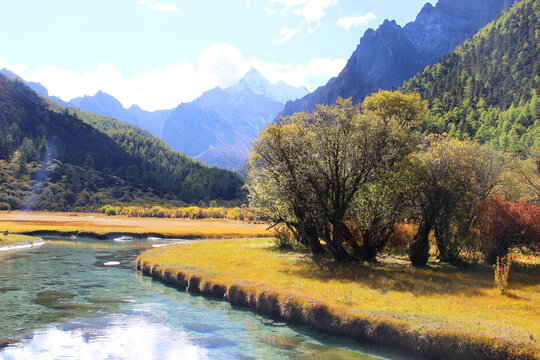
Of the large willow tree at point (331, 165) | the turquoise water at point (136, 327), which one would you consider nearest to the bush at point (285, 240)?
the large willow tree at point (331, 165)

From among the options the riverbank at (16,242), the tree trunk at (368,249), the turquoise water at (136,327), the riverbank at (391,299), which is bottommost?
the riverbank at (16,242)

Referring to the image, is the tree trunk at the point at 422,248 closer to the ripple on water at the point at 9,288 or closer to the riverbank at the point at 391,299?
the riverbank at the point at 391,299

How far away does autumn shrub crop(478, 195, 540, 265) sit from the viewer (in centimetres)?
3209

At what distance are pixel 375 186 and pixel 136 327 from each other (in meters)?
25.0

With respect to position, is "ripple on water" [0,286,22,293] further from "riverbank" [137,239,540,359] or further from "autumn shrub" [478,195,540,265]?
"autumn shrub" [478,195,540,265]

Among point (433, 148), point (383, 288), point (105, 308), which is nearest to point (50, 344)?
point (105, 308)

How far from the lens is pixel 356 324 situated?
65.8 ft

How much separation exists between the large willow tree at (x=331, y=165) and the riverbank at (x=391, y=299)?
4.52 metres

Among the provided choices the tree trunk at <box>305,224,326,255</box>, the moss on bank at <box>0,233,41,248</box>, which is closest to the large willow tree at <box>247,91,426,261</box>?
the tree trunk at <box>305,224,326,255</box>

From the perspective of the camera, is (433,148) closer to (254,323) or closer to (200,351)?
(254,323)

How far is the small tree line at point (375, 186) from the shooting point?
114 feet

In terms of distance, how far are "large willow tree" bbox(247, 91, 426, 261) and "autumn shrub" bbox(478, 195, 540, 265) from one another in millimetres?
9071

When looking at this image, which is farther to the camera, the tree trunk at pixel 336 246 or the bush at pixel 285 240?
the bush at pixel 285 240

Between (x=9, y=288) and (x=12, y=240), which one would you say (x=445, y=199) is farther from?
(x=12, y=240)
